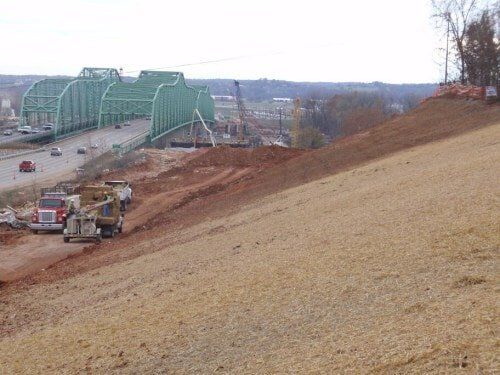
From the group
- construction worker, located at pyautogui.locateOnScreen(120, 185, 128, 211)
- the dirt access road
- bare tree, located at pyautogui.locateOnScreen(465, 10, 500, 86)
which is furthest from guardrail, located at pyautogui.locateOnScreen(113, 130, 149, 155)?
bare tree, located at pyautogui.locateOnScreen(465, 10, 500, 86)

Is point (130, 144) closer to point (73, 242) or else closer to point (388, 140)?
point (388, 140)

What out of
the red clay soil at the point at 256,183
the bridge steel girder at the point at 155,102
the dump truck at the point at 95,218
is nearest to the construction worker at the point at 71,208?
the dump truck at the point at 95,218

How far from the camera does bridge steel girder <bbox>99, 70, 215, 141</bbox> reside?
107750mm

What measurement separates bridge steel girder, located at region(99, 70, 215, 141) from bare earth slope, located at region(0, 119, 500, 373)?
8090 centimetres

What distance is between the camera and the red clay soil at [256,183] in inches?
941

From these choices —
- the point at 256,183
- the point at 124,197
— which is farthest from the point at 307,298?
the point at 124,197

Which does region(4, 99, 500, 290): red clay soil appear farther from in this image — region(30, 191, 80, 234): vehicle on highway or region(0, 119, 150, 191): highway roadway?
region(0, 119, 150, 191): highway roadway

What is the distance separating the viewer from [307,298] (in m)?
11.4

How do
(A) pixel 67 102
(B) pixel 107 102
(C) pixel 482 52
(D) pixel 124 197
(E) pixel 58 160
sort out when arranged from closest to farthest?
1. (D) pixel 124 197
2. (C) pixel 482 52
3. (E) pixel 58 160
4. (A) pixel 67 102
5. (B) pixel 107 102

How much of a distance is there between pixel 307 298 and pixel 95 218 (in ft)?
60.6

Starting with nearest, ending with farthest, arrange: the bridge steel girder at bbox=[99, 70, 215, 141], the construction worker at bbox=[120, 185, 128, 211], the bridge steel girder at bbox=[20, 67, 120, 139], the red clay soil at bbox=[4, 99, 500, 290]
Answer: the red clay soil at bbox=[4, 99, 500, 290] < the construction worker at bbox=[120, 185, 128, 211] < the bridge steel girder at bbox=[99, 70, 215, 141] < the bridge steel girder at bbox=[20, 67, 120, 139]

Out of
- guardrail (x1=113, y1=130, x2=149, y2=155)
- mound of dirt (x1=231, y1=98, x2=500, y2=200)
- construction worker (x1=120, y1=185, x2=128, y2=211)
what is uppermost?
mound of dirt (x1=231, y1=98, x2=500, y2=200)

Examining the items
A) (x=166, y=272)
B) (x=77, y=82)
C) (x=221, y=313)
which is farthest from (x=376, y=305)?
(x=77, y=82)

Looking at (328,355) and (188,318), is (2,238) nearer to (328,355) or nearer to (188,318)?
(188,318)
